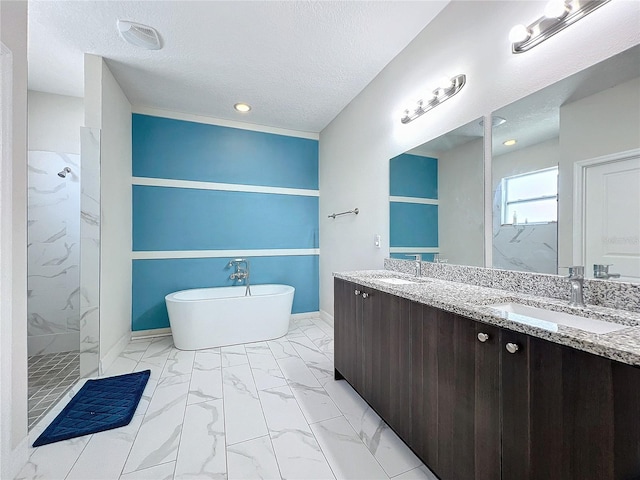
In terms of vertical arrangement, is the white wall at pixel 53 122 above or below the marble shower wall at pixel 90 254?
above

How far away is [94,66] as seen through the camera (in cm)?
231

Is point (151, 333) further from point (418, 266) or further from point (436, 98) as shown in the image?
point (436, 98)

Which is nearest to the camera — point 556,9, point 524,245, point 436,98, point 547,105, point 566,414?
point 566,414

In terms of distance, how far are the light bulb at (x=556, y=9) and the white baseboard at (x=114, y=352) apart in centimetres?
371

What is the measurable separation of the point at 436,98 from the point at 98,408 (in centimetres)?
313

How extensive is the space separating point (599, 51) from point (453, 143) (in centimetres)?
78

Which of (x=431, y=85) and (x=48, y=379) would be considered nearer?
(x=431, y=85)

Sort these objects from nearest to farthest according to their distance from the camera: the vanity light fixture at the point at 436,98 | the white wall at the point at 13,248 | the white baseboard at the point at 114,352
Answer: the white wall at the point at 13,248 → the vanity light fixture at the point at 436,98 → the white baseboard at the point at 114,352

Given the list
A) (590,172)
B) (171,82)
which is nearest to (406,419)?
(590,172)

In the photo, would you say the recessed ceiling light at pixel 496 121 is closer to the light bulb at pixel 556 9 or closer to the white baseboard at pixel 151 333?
the light bulb at pixel 556 9

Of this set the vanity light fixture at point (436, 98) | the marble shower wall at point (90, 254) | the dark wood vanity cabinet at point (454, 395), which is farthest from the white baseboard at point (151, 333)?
the vanity light fixture at point (436, 98)

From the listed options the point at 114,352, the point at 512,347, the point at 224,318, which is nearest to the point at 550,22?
the point at 512,347

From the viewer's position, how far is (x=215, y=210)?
11.5 ft

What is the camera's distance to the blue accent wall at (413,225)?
6.84 feet
